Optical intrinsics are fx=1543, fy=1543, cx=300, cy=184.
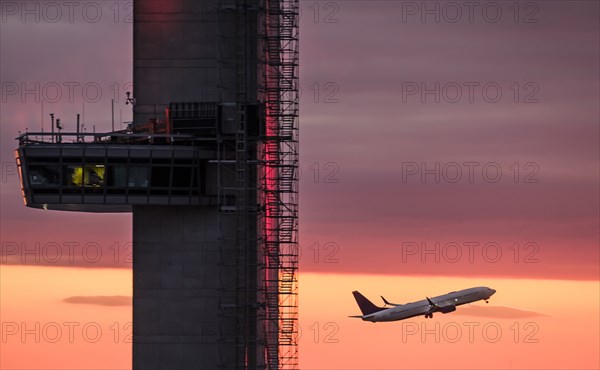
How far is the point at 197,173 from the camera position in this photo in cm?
12512

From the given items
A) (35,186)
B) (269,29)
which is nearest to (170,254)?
(35,186)

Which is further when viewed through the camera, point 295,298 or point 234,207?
point 295,298

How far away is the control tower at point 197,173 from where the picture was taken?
124 metres

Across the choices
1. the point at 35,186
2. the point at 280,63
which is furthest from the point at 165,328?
the point at 280,63

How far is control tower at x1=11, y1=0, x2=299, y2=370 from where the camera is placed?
124062 millimetres

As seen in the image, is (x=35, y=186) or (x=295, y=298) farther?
(x=295, y=298)

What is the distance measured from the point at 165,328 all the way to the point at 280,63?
23907 millimetres

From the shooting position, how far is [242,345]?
124688 mm

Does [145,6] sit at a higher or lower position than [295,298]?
higher

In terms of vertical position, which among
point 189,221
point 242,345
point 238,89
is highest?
point 238,89

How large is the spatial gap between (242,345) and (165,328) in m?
7.20

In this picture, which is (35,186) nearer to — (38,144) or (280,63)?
(38,144)

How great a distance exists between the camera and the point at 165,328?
128 m

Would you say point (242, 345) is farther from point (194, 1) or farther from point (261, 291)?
point (194, 1)
